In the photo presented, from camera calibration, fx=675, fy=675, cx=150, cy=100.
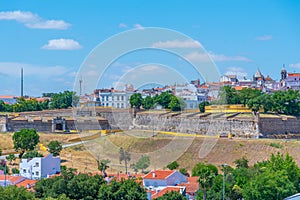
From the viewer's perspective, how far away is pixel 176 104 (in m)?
60.2

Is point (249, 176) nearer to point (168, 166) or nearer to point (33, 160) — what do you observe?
point (168, 166)

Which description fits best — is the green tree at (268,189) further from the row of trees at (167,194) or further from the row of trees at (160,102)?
the row of trees at (160,102)

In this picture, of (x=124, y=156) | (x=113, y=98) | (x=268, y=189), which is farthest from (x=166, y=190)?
(x=113, y=98)

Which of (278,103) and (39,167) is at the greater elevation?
(278,103)

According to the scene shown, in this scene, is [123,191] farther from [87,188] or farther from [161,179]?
[161,179]

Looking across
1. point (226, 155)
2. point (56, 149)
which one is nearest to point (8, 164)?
point (56, 149)

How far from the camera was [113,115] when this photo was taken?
60.7 m

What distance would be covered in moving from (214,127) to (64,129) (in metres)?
13.4

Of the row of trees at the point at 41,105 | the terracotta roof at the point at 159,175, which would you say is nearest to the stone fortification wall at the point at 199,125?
the row of trees at the point at 41,105

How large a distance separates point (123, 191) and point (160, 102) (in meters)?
35.4

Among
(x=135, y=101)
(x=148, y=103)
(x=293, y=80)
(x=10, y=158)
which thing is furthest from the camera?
(x=293, y=80)

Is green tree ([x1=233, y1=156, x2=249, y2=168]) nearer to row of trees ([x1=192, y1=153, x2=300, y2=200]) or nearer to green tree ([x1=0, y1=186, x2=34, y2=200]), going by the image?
row of trees ([x1=192, y1=153, x2=300, y2=200])

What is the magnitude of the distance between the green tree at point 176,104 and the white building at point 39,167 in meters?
21.8

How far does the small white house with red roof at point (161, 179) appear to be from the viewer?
33.0 m
